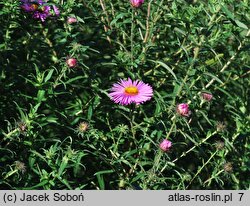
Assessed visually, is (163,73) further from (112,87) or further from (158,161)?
(158,161)

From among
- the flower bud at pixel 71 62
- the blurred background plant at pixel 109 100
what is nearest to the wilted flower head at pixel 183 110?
the blurred background plant at pixel 109 100

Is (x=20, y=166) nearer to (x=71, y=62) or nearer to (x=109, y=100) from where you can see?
(x=71, y=62)

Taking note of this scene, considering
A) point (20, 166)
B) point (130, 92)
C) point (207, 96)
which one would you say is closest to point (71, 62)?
point (130, 92)

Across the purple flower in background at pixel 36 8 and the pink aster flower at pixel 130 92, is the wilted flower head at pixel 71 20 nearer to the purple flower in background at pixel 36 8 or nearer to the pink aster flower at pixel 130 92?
the purple flower in background at pixel 36 8

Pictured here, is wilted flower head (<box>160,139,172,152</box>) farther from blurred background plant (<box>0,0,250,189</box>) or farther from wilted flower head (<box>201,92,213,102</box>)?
wilted flower head (<box>201,92,213,102</box>)

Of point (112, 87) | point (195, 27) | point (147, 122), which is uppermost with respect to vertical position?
point (195, 27)

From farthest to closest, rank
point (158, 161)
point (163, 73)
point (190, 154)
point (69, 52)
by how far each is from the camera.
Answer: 1. point (190, 154)
2. point (163, 73)
3. point (69, 52)
4. point (158, 161)
